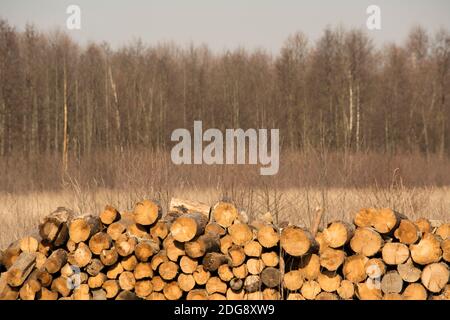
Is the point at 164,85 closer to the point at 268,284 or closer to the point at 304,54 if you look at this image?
the point at 304,54

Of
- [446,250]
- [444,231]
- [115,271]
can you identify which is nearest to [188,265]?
[115,271]

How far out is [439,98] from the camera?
2941 cm

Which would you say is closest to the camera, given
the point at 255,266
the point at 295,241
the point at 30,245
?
the point at 295,241

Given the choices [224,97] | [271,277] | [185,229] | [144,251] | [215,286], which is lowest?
[215,286]

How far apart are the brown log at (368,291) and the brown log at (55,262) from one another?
2.72 meters

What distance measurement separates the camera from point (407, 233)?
17.8 ft

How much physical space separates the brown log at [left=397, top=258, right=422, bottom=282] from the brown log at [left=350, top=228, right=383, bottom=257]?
26 centimetres

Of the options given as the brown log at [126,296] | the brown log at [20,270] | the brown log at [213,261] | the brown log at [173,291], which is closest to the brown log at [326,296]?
the brown log at [213,261]

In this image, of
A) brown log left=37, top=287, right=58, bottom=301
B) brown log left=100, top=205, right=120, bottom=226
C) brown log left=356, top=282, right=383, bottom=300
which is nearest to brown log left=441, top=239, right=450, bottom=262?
brown log left=356, top=282, right=383, bottom=300

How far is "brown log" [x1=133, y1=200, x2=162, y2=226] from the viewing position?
5750 mm

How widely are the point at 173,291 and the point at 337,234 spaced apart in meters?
1.60

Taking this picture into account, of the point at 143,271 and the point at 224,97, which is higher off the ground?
the point at 224,97

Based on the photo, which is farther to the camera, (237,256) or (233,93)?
(233,93)

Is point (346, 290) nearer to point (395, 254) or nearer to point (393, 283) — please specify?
point (393, 283)
